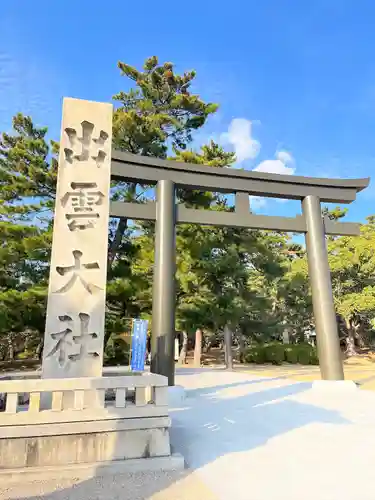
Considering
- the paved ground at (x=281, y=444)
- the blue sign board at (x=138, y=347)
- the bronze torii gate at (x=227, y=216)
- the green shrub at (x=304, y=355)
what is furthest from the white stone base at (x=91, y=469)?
the green shrub at (x=304, y=355)

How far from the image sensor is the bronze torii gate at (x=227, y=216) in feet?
24.2

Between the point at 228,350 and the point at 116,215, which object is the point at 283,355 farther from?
the point at 116,215

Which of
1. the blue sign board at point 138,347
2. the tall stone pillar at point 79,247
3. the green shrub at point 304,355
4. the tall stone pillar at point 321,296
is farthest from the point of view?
the green shrub at point 304,355

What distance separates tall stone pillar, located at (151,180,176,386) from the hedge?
14.8 metres

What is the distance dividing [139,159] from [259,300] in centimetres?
1230

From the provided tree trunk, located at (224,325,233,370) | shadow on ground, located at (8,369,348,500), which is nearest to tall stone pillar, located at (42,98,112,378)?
shadow on ground, located at (8,369,348,500)

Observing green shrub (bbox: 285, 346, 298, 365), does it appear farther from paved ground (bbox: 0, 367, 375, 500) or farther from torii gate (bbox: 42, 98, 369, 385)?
paved ground (bbox: 0, 367, 375, 500)

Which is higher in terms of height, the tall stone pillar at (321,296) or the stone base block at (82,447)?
the tall stone pillar at (321,296)

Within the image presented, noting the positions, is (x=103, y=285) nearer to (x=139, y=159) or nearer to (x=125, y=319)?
(x=139, y=159)

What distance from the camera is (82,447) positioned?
11.0ft

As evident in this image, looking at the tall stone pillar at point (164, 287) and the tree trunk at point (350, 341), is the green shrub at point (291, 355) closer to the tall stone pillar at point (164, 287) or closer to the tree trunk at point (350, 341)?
the tree trunk at point (350, 341)

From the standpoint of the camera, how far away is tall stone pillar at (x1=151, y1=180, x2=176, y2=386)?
23.1 feet

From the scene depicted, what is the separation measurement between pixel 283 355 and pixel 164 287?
617 inches

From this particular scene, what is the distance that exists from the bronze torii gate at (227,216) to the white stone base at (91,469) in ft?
11.4
